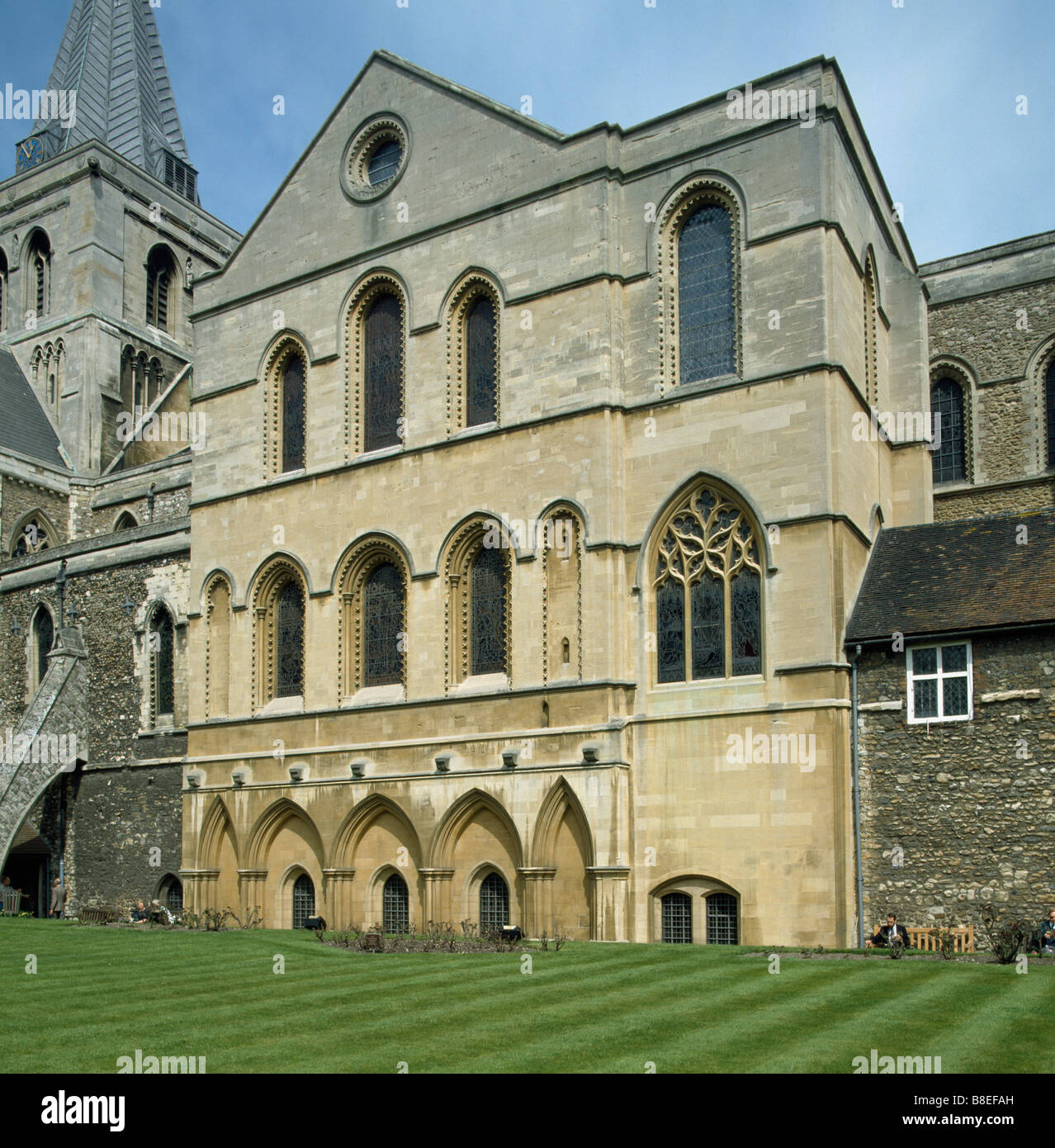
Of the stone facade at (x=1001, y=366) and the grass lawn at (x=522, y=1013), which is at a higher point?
the stone facade at (x=1001, y=366)

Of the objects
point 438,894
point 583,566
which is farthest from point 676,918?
point 583,566

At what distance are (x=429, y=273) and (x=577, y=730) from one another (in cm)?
1104

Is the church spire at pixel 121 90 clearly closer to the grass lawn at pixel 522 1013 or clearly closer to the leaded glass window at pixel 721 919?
the leaded glass window at pixel 721 919

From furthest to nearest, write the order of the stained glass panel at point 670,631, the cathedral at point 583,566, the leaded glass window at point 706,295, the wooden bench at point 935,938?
1. the leaded glass window at point 706,295
2. the stained glass panel at point 670,631
3. the cathedral at point 583,566
4. the wooden bench at point 935,938

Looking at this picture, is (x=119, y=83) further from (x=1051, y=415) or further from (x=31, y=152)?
(x=1051, y=415)

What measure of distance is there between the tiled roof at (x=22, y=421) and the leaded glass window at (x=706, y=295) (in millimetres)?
38097

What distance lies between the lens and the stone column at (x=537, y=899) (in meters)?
24.5

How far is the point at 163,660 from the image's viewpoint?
35.3m

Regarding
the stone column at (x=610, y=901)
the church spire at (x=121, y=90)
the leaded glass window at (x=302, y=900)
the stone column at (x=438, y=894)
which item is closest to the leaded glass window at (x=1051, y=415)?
the stone column at (x=610, y=901)

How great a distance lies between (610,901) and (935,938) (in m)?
5.76

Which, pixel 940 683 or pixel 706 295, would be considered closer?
pixel 940 683

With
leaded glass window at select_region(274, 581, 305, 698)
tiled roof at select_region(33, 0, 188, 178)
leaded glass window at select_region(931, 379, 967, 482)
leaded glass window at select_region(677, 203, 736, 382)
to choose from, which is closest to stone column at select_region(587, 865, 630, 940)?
leaded glass window at select_region(677, 203, 736, 382)

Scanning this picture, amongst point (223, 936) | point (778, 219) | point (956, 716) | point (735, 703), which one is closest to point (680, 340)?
point (778, 219)
